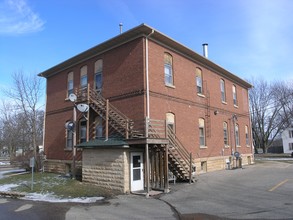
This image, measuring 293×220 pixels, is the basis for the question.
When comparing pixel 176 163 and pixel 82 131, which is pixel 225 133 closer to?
pixel 176 163

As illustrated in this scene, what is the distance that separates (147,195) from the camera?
13188mm

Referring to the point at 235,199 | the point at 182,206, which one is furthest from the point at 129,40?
the point at 235,199

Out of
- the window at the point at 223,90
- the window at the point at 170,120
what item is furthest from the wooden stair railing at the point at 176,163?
the window at the point at 223,90

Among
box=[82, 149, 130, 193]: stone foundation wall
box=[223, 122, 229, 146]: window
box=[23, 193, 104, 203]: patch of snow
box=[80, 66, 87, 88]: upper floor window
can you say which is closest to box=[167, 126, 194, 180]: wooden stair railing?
box=[82, 149, 130, 193]: stone foundation wall

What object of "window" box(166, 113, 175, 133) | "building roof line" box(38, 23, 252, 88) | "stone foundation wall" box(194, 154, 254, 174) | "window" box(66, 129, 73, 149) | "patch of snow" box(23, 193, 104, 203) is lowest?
"patch of snow" box(23, 193, 104, 203)

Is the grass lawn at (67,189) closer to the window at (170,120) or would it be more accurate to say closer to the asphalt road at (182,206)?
the asphalt road at (182,206)

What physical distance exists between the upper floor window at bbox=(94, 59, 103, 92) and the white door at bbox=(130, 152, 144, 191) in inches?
258

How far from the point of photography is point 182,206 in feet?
35.8

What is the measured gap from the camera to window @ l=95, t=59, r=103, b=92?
799 inches

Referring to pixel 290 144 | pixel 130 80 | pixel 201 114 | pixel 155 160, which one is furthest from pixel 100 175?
pixel 290 144

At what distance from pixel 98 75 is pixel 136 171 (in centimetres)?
825

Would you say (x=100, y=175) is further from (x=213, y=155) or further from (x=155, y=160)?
(x=213, y=155)

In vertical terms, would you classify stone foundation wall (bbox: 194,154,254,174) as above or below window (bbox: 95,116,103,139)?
below

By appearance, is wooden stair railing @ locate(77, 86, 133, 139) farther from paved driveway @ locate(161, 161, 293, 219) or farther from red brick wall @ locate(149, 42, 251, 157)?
paved driveway @ locate(161, 161, 293, 219)
